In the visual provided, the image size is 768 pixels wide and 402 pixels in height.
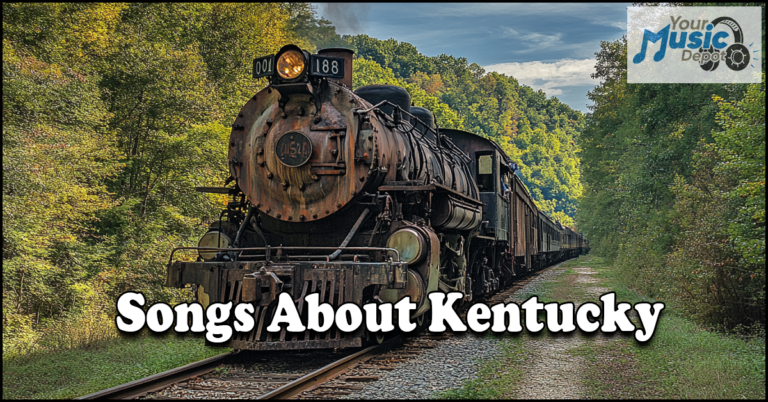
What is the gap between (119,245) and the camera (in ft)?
45.1

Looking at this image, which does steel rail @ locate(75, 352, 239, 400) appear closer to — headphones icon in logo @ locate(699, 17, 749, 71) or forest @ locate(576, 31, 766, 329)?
forest @ locate(576, 31, 766, 329)

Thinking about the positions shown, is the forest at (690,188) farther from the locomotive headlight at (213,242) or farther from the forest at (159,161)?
the locomotive headlight at (213,242)

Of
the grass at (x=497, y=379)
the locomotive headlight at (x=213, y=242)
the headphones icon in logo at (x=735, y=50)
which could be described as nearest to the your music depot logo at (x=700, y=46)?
the headphones icon in logo at (x=735, y=50)

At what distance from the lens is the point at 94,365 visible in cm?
622

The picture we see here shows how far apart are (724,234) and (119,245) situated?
41.7 ft

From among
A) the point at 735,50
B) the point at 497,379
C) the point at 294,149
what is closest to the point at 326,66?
the point at 294,149

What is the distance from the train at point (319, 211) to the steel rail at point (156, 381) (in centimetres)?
32

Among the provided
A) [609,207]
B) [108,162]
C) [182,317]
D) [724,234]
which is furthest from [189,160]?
[609,207]

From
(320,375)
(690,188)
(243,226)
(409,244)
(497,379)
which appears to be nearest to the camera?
(320,375)

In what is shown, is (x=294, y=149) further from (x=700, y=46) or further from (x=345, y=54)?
(x=700, y=46)

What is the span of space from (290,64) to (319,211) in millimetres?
1837

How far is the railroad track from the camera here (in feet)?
16.2

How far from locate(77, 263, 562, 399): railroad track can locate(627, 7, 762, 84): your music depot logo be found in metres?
8.13

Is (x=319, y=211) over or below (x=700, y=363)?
over
